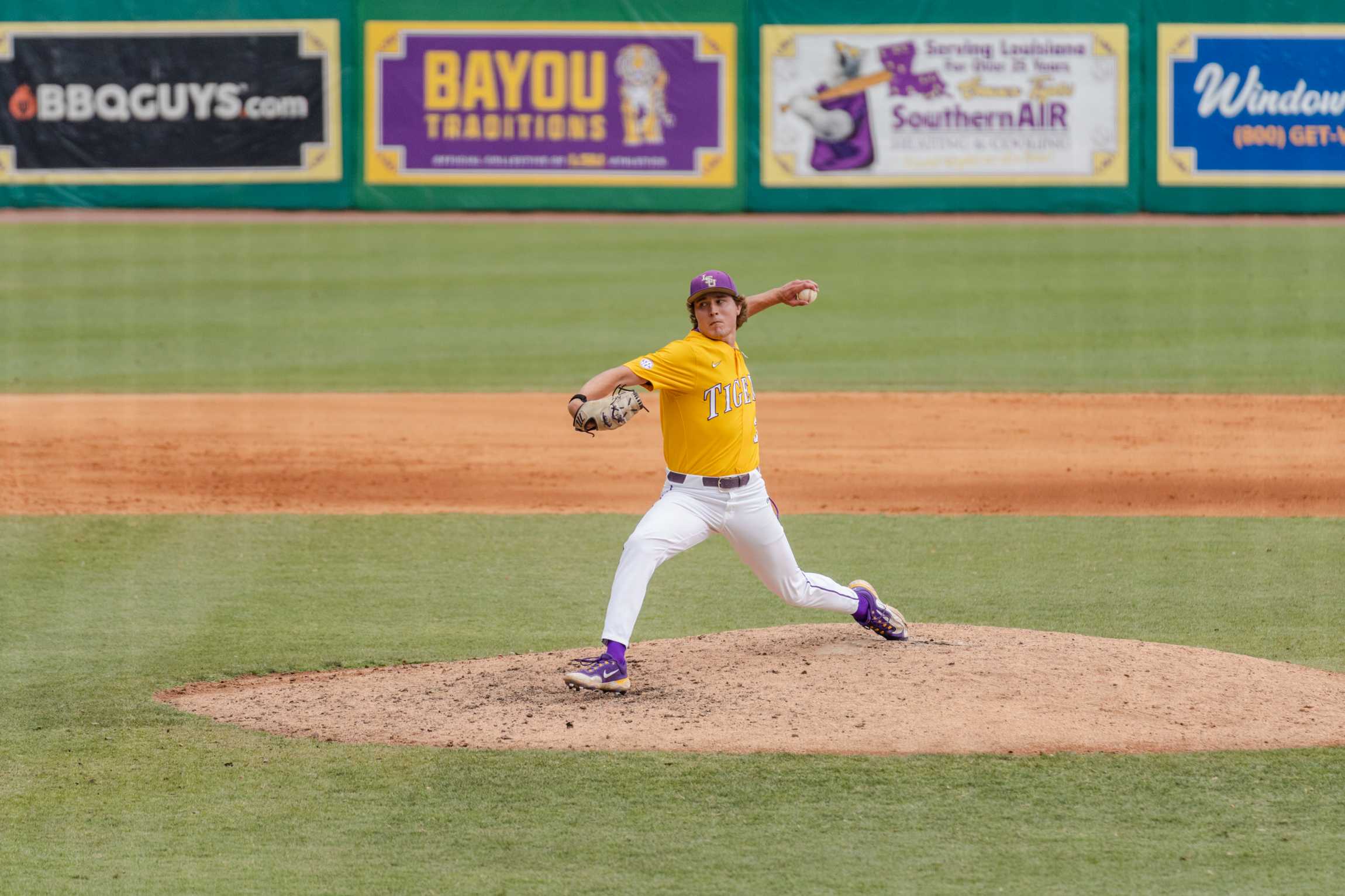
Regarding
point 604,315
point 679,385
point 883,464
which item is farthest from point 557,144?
point 679,385

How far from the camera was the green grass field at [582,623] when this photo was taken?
477 cm

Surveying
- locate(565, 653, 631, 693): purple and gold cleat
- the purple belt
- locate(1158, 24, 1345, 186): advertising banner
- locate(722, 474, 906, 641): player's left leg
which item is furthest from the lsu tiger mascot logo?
locate(565, 653, 631, 693): purple and gold cleat

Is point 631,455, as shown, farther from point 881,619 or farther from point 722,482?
point 722,482

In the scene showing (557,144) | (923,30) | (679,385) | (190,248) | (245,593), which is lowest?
(245,593)

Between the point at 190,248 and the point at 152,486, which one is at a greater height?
the point at 190,248

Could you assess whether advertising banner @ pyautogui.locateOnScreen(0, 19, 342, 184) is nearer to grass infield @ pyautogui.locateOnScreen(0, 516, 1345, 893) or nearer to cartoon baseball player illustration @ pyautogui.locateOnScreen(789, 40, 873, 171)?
cartoon baseball player illustration @ pyautogui.locateOnScreen(789, 40, 873, 171)

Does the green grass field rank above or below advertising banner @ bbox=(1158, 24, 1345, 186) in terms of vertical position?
below

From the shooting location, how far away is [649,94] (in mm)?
22188

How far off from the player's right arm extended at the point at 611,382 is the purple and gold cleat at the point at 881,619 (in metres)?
1.27

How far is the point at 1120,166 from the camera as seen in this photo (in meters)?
22.5

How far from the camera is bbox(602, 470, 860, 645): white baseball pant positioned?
6.21m

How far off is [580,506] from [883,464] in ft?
8.02

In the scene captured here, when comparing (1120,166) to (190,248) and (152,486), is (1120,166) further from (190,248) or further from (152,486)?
(152,486)

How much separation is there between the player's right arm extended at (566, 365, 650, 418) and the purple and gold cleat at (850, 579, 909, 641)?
4.17 feet
